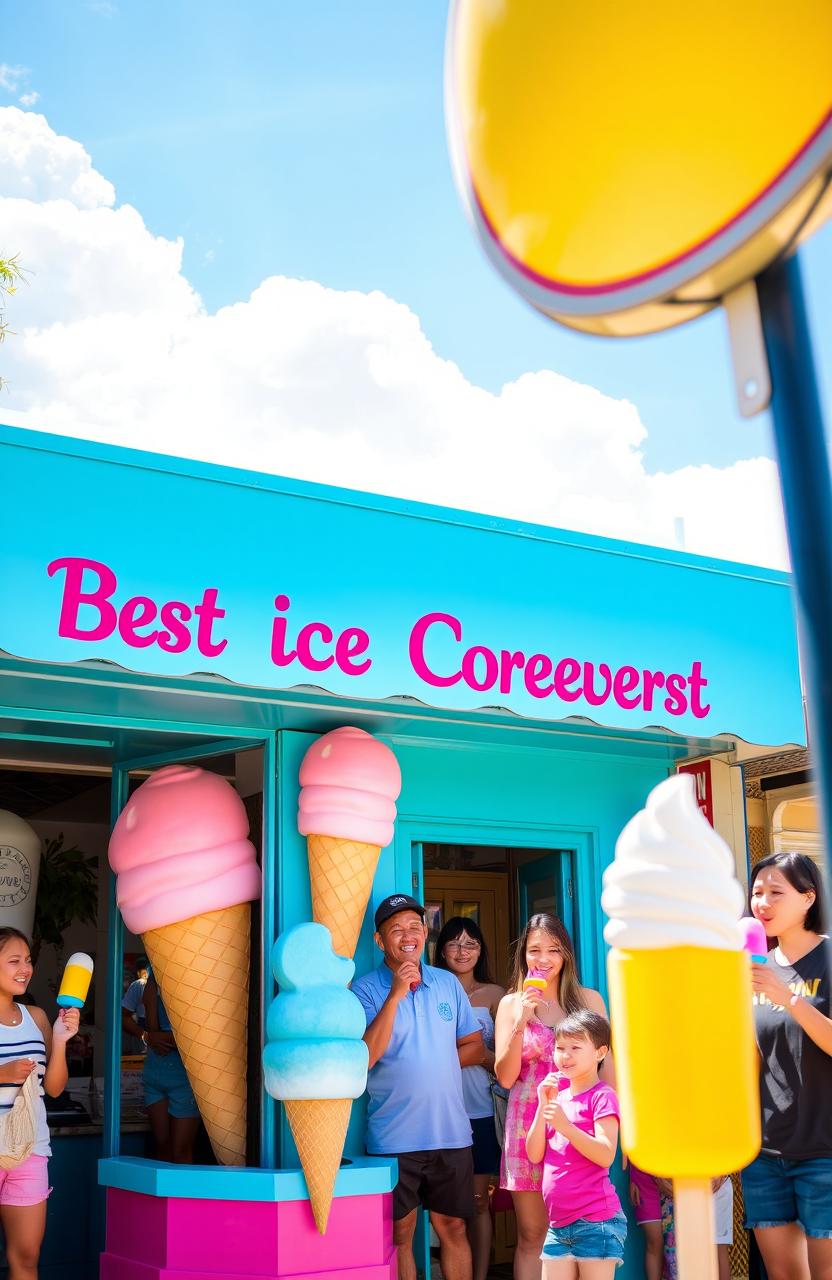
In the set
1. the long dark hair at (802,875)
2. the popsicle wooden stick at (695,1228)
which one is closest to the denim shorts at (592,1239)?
the long dark hair at (802,875)

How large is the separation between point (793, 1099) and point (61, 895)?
517 cm

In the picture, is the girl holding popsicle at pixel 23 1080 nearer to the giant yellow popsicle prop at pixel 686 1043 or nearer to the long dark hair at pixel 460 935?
the long dark hair at pixel 460 935

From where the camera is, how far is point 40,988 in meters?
9.41

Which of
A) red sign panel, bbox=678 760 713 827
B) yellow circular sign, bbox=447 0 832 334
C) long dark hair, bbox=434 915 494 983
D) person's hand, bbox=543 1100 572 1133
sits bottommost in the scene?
person's hand, bbox=543 1100 572 1133

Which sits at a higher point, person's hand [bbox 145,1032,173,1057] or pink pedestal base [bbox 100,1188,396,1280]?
person's hand [bbox 145,1032,173,1057]

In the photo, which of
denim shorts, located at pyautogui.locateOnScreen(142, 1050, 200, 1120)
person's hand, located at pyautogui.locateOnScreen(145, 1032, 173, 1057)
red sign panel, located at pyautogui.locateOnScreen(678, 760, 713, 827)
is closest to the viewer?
denim shorts, located at pyautogui.locateOnScreen(142, 1050, 200, 1120)

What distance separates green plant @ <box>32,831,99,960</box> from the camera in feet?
25.7

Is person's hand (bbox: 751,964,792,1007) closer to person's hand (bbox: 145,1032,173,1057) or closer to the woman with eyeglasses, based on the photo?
the woman with eyeglasses

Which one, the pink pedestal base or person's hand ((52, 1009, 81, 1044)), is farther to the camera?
person's hand ((52, 1009, 81, 1044))

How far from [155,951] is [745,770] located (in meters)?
3.78

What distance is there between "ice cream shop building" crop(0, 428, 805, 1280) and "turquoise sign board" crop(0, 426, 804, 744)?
0.03ft

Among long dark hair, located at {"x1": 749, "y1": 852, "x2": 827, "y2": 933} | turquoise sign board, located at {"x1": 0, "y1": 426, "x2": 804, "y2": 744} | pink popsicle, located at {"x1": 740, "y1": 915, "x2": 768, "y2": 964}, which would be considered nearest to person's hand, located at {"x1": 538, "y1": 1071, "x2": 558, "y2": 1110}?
long dark hair, located at {"x1": 749, "y1": 852, "x2": 827, "y2": 933}

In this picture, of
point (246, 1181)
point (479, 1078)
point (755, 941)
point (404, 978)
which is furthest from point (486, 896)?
point (755, 941)

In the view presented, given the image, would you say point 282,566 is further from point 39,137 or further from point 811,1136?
point 39,137
